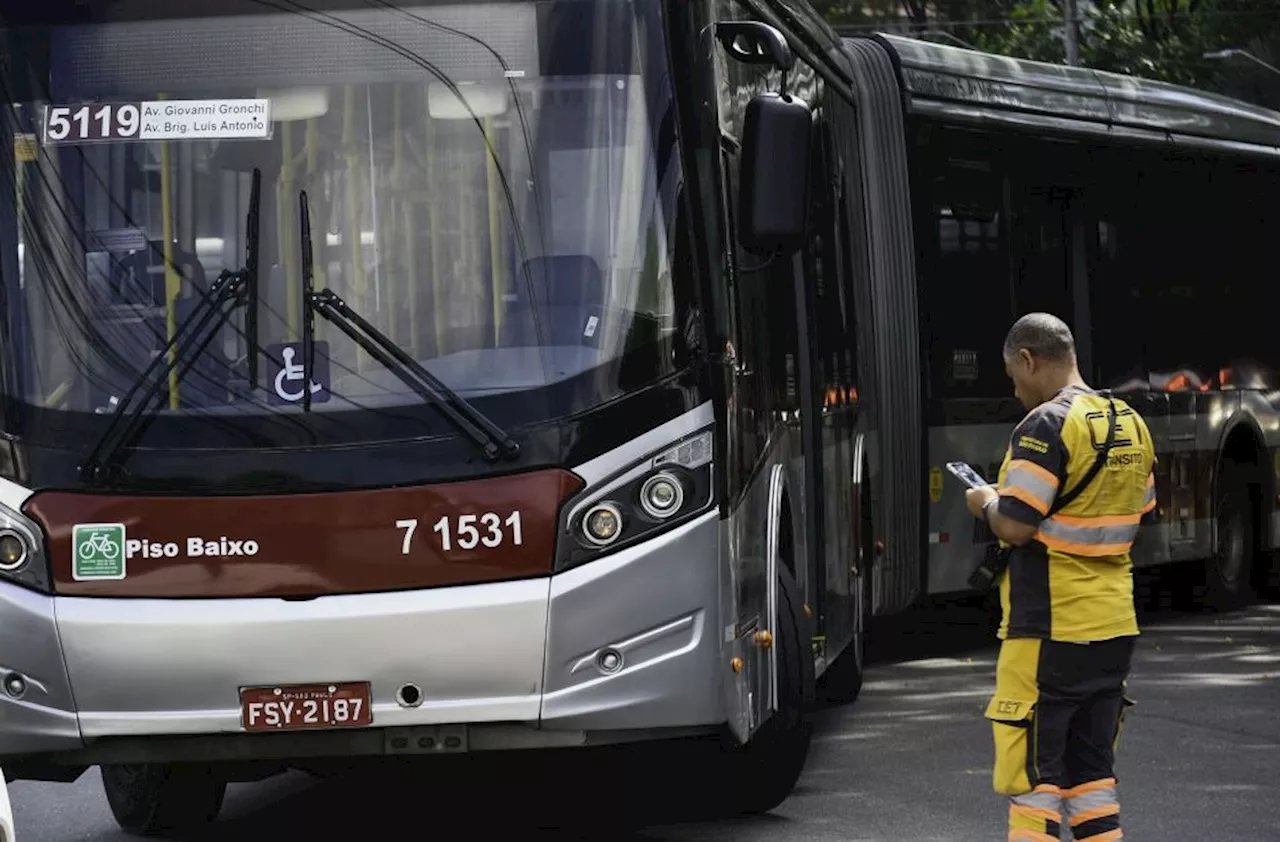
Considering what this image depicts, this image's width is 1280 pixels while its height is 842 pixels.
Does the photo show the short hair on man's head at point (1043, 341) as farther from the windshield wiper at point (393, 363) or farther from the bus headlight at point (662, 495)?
the windshield wiper at point (393, 363)

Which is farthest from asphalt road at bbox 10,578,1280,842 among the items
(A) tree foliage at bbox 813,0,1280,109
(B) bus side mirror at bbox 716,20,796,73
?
(A) tree foliage at bbox 813,0,1280,109

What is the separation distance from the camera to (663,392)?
7680 millimetres

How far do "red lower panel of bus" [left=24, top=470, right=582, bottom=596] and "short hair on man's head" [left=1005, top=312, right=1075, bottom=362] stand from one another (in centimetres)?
129

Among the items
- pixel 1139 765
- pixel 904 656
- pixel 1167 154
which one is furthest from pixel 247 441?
pixel 1167 154

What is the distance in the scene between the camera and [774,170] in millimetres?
7809

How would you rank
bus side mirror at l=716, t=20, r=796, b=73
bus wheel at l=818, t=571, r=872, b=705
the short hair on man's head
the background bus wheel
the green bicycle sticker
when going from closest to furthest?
the short hair on man's head → the green bicycle sticker → bus side mirror at l=716, t=20, r=796, b=73 → bus wheel at l=818, t=571, r=872, b=705 → the background bus wheel

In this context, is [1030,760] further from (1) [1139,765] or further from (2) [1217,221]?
(2) [1217,221]

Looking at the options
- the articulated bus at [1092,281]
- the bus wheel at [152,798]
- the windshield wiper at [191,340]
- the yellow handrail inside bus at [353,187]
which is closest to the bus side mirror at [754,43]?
the yellow handrail inside bus at [353,187]

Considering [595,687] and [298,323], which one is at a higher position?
[298,323]

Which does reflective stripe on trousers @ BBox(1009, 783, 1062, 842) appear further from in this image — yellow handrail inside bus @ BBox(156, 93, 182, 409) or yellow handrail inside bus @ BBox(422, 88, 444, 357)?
yellow handrail inside bus @ BBox(156, 93, 182, 409)

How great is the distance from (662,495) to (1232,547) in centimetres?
1049

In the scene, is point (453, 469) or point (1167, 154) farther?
point (1167, 154)

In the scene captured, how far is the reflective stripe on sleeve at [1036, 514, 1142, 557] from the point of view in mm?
7211

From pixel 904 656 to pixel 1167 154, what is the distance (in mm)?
3797
